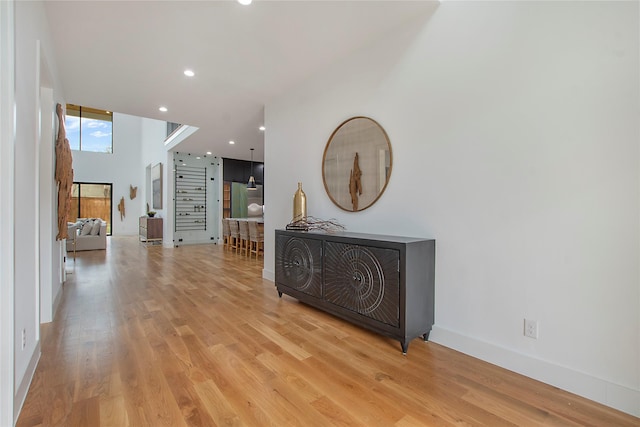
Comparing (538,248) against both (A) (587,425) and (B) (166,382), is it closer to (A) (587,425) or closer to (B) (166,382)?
(A) (587,425)

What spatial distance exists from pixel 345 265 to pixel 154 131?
9834 mm

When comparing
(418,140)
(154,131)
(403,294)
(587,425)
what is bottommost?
(587,425)

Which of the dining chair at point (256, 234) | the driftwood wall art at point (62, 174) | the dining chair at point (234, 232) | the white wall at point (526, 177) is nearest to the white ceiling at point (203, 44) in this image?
the white wall at point (526, 177)

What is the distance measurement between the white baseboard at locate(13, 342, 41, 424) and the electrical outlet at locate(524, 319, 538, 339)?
2.89 metres

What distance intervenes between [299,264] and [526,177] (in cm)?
214

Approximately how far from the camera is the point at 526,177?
1965 mm

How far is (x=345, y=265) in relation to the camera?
2.66 meters

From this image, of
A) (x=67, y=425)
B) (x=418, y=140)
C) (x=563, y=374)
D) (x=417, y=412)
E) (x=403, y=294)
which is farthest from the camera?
(x=418, y=140)

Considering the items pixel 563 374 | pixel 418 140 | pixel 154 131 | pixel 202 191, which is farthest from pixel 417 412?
pixel 154 131

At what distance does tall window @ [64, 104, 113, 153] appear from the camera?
36.1ft

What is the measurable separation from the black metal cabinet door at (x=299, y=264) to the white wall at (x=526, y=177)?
27.0 inches

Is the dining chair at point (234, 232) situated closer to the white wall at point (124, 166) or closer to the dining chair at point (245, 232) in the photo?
the dining chair at point (245, 232)

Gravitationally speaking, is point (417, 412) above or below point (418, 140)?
below

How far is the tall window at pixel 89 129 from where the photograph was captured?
36.1 feet
